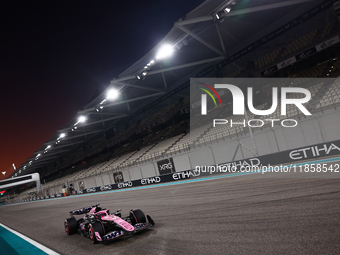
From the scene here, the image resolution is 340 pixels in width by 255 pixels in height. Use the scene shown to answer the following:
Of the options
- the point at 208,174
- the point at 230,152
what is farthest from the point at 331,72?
the point at 208,174

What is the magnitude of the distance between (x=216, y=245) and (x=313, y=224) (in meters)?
1.20

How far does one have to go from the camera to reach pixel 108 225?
5.31 m

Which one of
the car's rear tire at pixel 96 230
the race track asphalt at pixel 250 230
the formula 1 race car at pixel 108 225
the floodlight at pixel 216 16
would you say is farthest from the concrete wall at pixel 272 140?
the car's rear tire at pixel 96 230

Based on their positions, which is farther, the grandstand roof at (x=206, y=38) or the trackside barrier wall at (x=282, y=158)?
the grandstand roof at (x=206, y=38)

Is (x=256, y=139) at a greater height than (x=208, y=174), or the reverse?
(x=256, y=139)

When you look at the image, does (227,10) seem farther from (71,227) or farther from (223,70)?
(71,227)

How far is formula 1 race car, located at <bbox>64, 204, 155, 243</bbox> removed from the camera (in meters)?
4.61

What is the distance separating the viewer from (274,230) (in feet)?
10.9

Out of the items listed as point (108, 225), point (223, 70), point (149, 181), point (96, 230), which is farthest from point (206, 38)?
point (96, 230)

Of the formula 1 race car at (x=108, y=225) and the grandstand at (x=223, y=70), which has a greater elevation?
the grandstand at (x=223, y=70)

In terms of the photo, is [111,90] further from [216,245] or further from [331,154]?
[216,245]

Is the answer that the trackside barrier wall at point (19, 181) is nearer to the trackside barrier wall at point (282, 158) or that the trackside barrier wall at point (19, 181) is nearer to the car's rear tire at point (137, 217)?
the trackside barrier wall at point (282, 158)

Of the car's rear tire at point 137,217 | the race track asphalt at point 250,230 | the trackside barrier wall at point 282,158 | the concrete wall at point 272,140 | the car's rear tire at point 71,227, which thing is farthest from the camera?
the concrete wall at point 272,140

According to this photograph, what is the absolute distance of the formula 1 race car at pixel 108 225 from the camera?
461 centimetres
